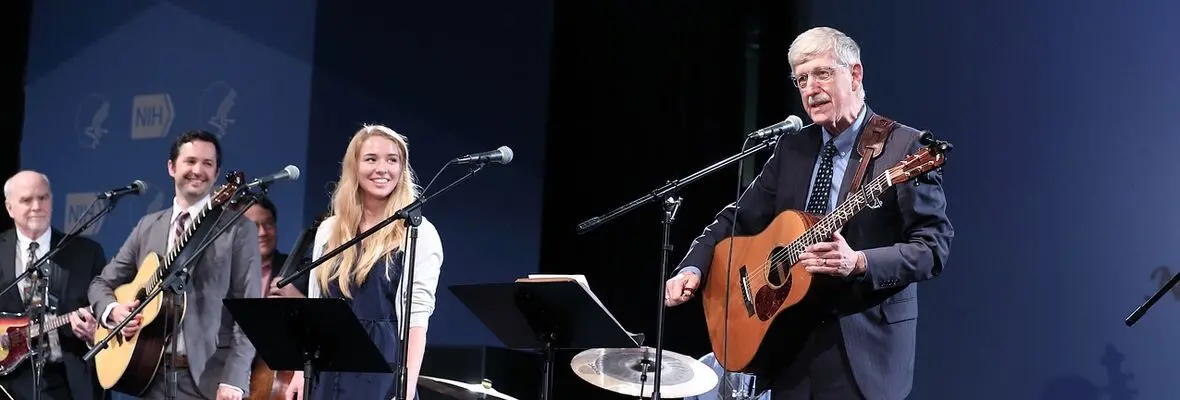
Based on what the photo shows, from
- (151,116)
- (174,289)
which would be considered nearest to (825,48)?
(174,289)

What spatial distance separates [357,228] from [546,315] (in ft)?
2.57

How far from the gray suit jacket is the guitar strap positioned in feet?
8.72

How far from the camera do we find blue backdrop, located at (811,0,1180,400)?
5.11 m

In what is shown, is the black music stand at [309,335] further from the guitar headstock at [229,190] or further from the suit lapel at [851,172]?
the suit lapel at [851,172]

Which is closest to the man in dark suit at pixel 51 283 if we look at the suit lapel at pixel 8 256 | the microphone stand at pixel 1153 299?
the suit lapel at pixel 8 256

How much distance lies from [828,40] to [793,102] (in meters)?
2.39

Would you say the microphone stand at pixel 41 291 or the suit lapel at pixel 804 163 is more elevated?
the suit lapel at pixel 804 163

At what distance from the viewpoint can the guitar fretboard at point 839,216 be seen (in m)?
3.65

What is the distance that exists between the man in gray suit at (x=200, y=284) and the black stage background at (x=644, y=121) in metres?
2.35

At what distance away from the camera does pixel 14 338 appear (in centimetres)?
646

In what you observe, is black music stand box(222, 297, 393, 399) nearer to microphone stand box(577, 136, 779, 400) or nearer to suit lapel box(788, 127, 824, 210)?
microphone stand box(577, 136, 779, 400)

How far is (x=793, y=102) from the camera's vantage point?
21.0 ft

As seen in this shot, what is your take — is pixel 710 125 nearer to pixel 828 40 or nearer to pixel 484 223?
pixel 484 223

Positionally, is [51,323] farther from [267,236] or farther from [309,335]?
[309,335]
